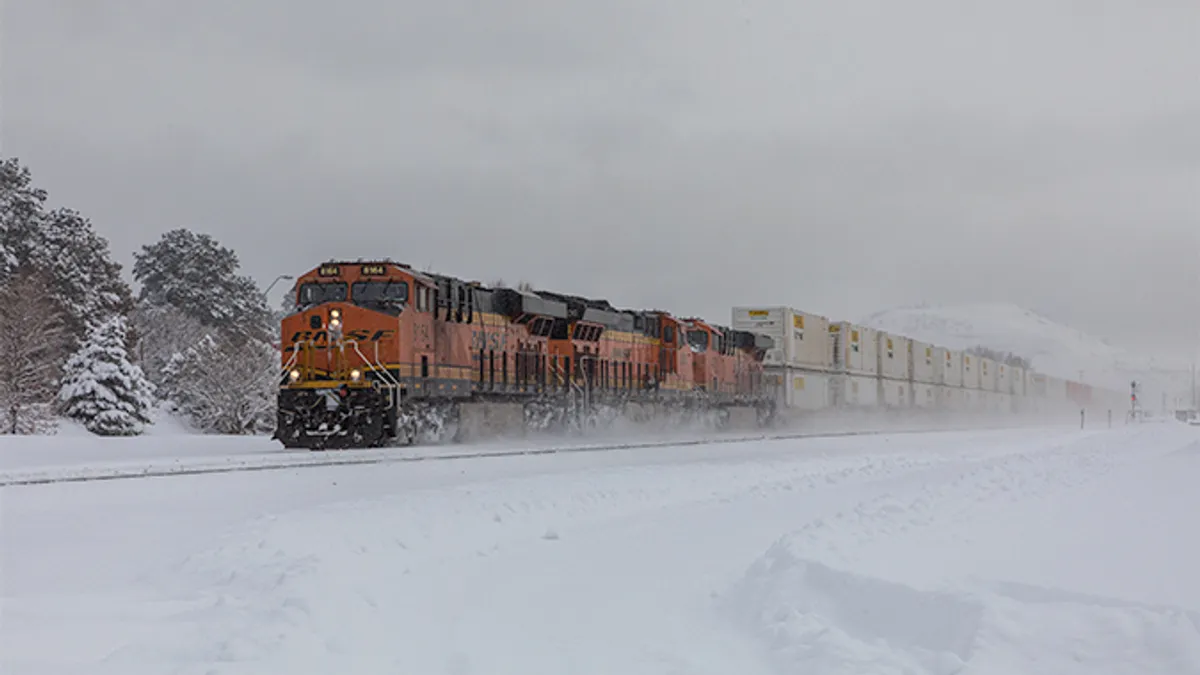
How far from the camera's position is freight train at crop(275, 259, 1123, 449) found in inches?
780

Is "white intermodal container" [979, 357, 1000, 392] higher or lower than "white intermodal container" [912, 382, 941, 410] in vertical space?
higher

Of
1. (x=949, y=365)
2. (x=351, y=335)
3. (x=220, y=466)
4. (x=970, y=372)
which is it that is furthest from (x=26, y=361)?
(x=970, y=372)

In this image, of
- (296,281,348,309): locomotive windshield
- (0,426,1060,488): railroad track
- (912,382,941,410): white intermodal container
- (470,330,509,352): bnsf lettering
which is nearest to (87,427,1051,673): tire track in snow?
(0,426,1060,488): railroad track

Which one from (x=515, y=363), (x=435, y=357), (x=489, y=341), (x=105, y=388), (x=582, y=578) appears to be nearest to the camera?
(x=582, y=578)

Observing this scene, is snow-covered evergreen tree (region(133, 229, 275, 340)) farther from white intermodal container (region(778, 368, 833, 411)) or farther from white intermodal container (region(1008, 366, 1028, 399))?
white intermodal container (region(1008, 366, 1028, 399))

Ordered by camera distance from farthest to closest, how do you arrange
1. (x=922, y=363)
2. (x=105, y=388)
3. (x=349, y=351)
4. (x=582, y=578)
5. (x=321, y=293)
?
(x=922, y=363) < (x=105, y=388) < (x=321, y=293) < (x=349, y=351) < (x=582, y=578)

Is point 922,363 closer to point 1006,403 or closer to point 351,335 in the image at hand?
point 1006,403

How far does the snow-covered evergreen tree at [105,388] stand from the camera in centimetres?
3400

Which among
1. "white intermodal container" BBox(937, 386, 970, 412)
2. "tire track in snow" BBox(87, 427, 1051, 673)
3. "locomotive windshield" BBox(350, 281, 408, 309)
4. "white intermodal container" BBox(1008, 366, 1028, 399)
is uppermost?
"locomotive windshield" BBox(350, 281, 408, 309)

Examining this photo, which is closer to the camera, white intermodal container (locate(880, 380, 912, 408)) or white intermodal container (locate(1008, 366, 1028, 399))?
white intermodal container (locate(880, 380, 912, 408))

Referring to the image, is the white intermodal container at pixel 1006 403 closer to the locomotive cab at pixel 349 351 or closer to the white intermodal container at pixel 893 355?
the white intermodal container at pixel 893 355

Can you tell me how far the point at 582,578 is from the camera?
893 centimetres

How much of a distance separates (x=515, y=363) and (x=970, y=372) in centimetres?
4563

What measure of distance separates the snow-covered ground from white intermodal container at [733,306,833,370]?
88.8 feet
